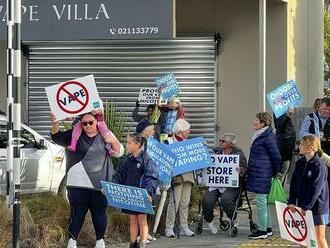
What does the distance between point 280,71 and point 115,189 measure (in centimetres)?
775

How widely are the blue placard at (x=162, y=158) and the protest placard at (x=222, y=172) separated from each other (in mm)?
660

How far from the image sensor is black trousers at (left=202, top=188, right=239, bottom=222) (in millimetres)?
9320

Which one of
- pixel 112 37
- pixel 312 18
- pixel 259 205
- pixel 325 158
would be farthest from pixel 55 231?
pixel 312 18

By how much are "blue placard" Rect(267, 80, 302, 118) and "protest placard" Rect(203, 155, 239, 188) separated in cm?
166

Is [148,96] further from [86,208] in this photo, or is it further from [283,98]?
[86,208]

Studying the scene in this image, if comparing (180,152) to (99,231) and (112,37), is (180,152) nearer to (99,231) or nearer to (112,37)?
(99,231)

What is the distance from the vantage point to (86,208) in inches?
321

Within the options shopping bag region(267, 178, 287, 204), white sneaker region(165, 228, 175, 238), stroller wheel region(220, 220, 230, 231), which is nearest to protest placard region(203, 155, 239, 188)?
shopping bag region(267, 178, 287, 204)

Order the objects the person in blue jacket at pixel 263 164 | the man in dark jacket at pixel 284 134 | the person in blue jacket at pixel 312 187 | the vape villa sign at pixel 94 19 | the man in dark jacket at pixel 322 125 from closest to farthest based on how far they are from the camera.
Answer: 1. the person in blue jacket at pixel 312 187
2. the person in blue jacket at pixel 263 164
3. the man in dark jacket at pixel 322 125
4. the man in dark jacket at pixel 284 134
5. the vape villa sign at pixel 94 19

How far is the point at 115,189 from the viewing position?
7684 millimetres

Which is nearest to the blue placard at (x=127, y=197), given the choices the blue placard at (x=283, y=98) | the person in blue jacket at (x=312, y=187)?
the person in blue jacket at (x=312, y=187)

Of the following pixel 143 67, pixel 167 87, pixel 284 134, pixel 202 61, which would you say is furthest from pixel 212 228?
pixel 143 67

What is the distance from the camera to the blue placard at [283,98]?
10.7 metres

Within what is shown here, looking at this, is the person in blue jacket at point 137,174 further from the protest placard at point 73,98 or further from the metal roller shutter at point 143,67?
the metal roller shutter at point 143,67
